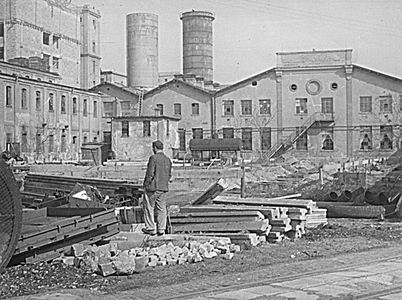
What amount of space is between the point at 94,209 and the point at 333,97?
163ft

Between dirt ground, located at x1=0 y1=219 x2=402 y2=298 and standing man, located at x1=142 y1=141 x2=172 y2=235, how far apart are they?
1.62 meters

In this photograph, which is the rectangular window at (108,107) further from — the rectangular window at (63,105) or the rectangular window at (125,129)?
the rectangular window at (125,129)

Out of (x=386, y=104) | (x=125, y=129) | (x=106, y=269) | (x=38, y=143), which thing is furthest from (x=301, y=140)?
(x=106, y=269)

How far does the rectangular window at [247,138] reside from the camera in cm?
6203

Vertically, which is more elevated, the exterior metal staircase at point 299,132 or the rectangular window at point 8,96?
the rectangular window at point 8,96

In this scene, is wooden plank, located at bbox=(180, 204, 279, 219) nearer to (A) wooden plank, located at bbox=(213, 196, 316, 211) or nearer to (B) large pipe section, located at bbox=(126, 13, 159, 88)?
(A) wooden plank, located at bbox=(213, 196, 316, 211)

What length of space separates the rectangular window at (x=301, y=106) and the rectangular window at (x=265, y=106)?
2.46 metres

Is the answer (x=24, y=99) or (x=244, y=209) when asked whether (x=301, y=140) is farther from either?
(x=244, y=209)

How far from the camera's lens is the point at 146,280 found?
9.48m

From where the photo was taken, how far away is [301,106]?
6019cm

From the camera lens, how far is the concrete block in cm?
955

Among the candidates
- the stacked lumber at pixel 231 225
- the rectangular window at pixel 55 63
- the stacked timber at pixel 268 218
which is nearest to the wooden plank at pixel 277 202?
the stacked timber at pixel 268 218

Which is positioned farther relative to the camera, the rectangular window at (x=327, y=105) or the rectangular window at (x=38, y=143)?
the rectangular window at (x=327, y=105)

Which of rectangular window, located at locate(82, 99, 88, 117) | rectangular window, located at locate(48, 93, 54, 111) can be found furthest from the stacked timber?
rectangular window, located at locate(82, 99, 88, 117)
